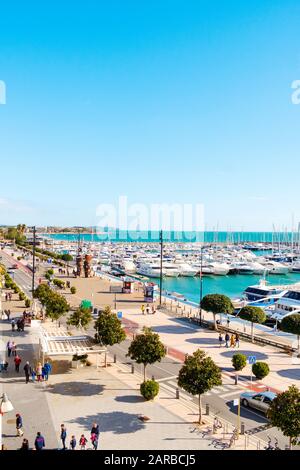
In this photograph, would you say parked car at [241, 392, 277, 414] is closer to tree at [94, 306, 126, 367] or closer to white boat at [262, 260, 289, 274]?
tree at [94, 306, 126, 367]

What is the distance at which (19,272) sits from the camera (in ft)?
261

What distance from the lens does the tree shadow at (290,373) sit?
27120 millimetres

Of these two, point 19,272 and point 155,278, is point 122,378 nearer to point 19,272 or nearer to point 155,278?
point 19,272

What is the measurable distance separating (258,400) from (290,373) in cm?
769

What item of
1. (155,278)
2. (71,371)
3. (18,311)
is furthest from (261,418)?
(155,278)

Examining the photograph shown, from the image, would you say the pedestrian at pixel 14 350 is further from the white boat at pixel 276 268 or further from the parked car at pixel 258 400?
the white boat at pixel 276 268

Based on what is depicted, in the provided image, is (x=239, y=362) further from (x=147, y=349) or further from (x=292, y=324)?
(x=147, y=349)

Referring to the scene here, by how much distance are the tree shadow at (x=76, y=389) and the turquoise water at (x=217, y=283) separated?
51.4 m

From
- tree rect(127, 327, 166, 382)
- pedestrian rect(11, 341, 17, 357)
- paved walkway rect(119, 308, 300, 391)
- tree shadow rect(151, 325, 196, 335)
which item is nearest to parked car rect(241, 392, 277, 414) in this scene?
paved walkway rect(119, 308, 300, 391)

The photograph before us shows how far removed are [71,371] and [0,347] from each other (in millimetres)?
6925

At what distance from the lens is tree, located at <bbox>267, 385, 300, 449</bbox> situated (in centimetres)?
1550

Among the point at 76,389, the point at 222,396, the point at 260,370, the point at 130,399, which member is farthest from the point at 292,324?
the point at 76,389

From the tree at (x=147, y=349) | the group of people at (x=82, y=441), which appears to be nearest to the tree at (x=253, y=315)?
the tree at (x=147, y=349)

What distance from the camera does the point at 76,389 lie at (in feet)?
76.7
